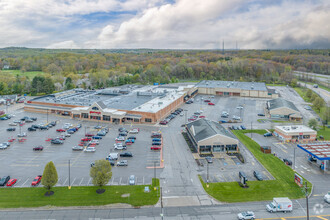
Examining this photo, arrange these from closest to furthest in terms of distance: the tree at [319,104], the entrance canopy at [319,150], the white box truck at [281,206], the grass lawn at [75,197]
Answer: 1. the white box truck at [281,206]
2. the grass lawn at [75,197]
3. the entrance canopy at [319,150]
4. the tree at [319,104]

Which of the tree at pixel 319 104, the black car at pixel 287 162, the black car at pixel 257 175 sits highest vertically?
the tree at pixel 319 104

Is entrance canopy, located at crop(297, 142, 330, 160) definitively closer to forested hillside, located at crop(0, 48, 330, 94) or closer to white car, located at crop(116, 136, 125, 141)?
white car, located at crop(116, 136, 125, 141)

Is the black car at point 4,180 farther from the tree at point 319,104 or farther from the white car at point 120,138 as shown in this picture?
the tree at point 319,104

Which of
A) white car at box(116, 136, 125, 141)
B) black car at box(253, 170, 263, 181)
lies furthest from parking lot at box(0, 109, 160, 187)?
black car at box(253, 170, 263, 181)

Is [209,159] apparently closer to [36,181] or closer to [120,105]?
[36,181]

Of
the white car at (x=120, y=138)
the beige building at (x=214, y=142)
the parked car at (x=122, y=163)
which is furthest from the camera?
the white car at (x=120, y=138)

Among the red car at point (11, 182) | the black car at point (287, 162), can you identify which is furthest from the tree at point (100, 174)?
the black car at point (287, 162)

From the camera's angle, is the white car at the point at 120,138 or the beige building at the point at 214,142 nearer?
the beige building at the point at 214,142

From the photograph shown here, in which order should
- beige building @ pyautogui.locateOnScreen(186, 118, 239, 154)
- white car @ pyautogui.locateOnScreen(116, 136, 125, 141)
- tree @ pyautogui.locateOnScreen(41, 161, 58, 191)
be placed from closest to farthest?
tree @ pyautogui.locateOnScreen(41, 161, 58, 191) < beige building @ pyautogui.locateOnScreen(186, 118, 239, 154) < white car @ pyautogui.locateOnScreen(116, 136, 125, 141)
